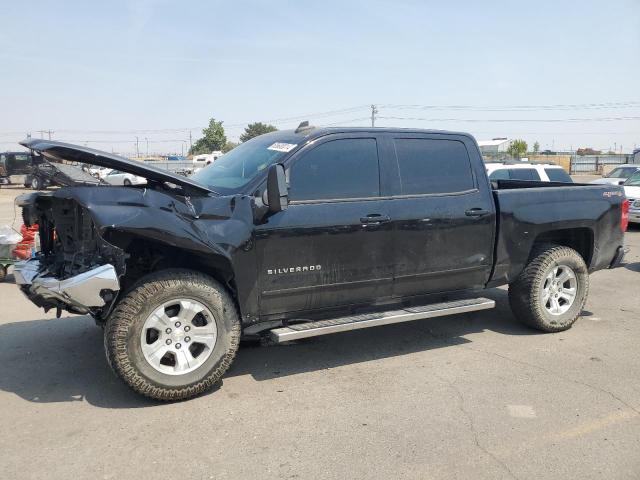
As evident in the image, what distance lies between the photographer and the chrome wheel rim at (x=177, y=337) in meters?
3.78

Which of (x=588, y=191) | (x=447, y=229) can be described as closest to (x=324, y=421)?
(x=447, y=229)

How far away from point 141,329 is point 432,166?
282cm

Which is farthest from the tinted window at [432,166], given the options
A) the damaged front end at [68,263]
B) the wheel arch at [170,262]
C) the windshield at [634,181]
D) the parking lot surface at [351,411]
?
the windshield at [634,181]

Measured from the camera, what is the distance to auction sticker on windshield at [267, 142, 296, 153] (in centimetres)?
437

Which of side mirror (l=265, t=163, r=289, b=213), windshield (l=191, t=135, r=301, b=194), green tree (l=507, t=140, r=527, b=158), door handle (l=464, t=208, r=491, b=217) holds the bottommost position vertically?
door handle (l=464, t=208, r=491, b=217)

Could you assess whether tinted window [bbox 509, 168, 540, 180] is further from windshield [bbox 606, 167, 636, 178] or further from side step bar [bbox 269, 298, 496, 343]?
side step bar [bbox 269, 298, 496, 343]

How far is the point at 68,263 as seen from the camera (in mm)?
4273

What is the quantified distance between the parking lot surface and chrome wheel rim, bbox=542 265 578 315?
0.29 metres

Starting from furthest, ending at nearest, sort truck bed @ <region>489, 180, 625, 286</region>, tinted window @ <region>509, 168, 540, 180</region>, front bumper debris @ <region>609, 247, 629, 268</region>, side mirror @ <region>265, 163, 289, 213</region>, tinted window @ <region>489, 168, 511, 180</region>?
tinted window @ <region>509, 168, 540, 180</region> < tinted window @ <region>489, 168, 511, 180</region> < front bumper debris @ <region>609, 247, 629, 268</region> < truck bed @ <region>489, 180, 625, 286</region> < side mirror @ <region>265, 163, 289, 213</region>

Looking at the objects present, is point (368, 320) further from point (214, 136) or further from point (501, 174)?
point (214, 136)

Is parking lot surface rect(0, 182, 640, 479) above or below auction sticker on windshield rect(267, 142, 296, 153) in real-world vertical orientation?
below

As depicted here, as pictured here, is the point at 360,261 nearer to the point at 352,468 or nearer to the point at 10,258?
the point at 352,468

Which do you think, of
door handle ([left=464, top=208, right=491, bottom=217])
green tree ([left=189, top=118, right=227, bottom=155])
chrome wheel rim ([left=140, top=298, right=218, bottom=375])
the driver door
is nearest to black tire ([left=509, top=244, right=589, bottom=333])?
door handle ([left=464, top=208, right=491, bottom=217])

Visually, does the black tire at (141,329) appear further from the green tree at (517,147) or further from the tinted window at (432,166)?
the green tree at (517,147)
